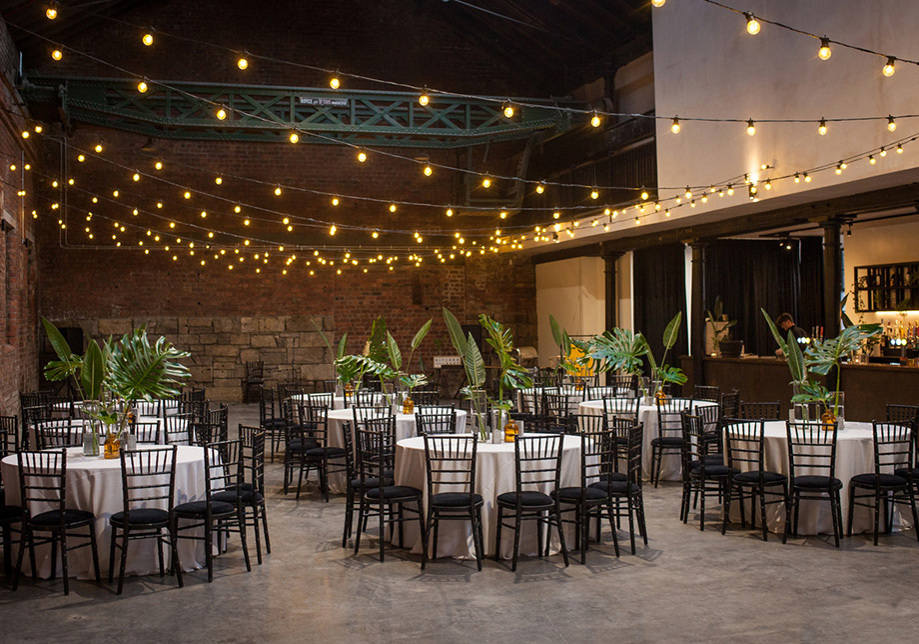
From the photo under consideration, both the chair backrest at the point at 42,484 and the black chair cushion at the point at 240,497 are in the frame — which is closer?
the chair backrest at the point at 42,484

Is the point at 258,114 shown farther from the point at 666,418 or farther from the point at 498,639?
the point at 498,639

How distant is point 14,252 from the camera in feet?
42.3

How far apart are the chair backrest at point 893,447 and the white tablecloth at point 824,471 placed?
110 millimetres

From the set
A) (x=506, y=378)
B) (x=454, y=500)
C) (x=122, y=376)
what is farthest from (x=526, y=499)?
(x=122, y=376)

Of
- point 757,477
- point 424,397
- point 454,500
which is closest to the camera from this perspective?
point 454,500

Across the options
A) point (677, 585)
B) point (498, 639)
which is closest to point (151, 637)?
point (498, 639)

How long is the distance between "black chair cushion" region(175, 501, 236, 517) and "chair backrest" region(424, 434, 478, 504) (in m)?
1.33

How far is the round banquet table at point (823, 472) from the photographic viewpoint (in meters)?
6.70

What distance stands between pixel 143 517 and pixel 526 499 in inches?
96.5

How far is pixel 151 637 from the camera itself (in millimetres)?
4598

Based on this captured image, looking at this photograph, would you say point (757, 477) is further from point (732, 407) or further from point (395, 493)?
point (395, 493)

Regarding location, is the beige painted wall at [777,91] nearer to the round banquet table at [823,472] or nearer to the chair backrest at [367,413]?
the round banquet table at [823,472]

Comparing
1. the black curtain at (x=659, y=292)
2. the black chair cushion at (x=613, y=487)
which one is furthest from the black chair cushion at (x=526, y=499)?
the black curtain at (x=659, y=292)

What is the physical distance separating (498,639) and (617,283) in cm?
1255
